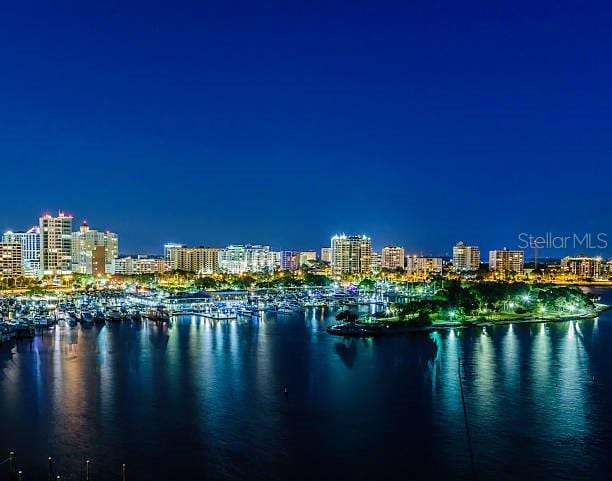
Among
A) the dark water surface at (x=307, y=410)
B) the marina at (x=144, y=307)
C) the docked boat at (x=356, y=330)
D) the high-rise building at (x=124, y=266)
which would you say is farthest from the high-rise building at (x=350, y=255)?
the dark water surface at (x=307, y=410)

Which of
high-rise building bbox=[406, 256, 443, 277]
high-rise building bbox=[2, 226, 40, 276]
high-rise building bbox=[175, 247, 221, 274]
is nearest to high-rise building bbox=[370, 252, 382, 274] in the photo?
high-rise building bbox=[406, 256, 443, 277]

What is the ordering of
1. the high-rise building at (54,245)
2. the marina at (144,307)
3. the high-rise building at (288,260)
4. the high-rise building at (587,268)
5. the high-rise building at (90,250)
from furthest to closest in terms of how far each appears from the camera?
the high-rise building at (288,260) → the high-rise building at (587,268) → the high-rise building at (90,250) → the high-rise building at (54,245) → the marina at (144,307)

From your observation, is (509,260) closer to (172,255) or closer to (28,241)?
(172,255)

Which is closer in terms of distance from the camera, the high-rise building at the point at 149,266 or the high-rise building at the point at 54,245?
the high-rise building at the point at 54,245

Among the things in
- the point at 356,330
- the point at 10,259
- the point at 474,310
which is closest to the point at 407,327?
the point at 356,330

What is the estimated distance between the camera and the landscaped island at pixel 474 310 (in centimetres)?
1238

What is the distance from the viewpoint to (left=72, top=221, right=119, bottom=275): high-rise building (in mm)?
39922

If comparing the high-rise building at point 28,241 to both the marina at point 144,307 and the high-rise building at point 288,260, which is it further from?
the high-rise building at point 288,260

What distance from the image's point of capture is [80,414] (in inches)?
239

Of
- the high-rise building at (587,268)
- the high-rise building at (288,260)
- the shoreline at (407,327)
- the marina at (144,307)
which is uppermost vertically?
the high-rise building at (288,260)

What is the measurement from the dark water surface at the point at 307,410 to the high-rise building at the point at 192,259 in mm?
33873

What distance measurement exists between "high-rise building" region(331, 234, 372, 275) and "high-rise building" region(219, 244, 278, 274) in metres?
5.11

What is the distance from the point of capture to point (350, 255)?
42.3 meters

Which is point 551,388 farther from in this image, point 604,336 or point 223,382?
point 604,336
